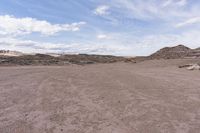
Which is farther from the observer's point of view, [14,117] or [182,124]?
[14,117]

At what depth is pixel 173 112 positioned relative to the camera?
340 inches

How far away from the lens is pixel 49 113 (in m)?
8.57

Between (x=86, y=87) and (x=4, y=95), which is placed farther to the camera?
(x=86, y=87)

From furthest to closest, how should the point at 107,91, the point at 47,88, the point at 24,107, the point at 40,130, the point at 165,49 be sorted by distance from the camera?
the point at 165,49 < the point at 47,88 < the point at 107,91 < the point at 24,107 < the point at 40,130

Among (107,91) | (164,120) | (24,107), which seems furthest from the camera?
(107,91)

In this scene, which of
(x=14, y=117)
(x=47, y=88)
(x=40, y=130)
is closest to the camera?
(x=40, y=130)

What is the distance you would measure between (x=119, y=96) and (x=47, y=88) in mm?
3768

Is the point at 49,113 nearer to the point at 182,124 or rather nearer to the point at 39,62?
the point at 182,124

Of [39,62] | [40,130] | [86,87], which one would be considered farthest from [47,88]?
[39,62]

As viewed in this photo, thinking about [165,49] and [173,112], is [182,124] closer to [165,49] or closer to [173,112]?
[173,112]

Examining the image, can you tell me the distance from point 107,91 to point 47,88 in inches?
113

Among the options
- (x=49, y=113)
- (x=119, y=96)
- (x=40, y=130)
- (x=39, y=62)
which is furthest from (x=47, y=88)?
(x=39, y=62)

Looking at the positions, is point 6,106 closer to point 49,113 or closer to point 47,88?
point 49,113

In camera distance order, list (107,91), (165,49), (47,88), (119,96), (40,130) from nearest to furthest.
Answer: (40,130) → (119,96) → (107,91) → (47,88) → (165,49)
